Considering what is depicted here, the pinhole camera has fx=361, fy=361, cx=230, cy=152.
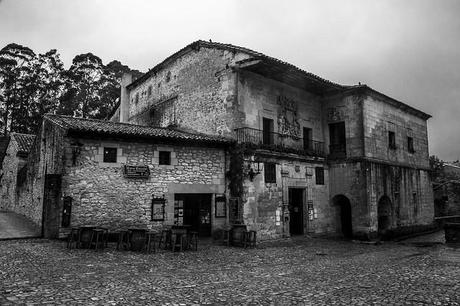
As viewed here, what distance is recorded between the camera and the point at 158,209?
1396 cm

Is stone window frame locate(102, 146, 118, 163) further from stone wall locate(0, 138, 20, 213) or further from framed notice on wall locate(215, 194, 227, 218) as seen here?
stone wall locate(0, 138, 20, 213)

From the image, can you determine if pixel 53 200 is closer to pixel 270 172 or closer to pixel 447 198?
pixel 270 172

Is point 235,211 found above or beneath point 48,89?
beneath

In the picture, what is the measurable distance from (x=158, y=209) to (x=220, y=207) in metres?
2.74

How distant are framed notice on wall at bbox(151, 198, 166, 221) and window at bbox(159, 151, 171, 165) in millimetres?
1464

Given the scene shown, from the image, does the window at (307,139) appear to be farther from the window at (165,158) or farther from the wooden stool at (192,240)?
the wooden stool at (192,240)

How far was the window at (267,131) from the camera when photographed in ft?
57.2

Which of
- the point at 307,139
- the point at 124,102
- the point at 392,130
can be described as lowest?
the point at 307,139

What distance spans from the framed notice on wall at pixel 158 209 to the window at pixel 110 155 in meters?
2.14

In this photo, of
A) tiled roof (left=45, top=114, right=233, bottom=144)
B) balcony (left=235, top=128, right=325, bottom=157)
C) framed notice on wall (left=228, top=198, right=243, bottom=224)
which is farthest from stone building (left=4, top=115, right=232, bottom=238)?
balcony (left=235, top=128, right=325, bottom=157)

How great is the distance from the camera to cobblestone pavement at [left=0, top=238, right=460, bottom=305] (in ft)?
21.4

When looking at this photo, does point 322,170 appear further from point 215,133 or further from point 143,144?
point 143,144

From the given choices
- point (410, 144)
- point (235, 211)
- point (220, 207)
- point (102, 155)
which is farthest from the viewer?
point (410, 144)

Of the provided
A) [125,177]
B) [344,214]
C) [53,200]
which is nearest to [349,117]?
[344,214]
